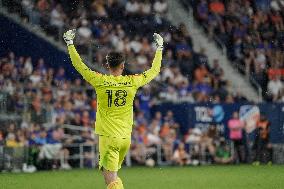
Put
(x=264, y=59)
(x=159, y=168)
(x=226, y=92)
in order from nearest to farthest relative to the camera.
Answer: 1. (x=159, y=168)
2. (x=226, y=92)
3. (x=264, y=59)

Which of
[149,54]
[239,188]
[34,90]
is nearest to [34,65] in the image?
[34,90]

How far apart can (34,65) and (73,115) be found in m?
3.66

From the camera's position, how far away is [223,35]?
1291 inches

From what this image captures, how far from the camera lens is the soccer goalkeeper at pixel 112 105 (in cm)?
1069

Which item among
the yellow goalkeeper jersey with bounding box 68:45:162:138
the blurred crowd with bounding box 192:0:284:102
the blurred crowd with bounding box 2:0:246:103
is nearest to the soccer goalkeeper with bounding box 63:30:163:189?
the yellow goalkeeper jersey with bounding box 68:45:162:138

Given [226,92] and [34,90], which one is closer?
[34,90]

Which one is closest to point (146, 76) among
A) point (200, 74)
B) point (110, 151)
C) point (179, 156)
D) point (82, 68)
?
point (82, 68)

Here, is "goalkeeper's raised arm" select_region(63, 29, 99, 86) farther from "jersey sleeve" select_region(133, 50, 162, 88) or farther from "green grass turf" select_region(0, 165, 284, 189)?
"green grass turf" select_region(0, 165, 284, 189)

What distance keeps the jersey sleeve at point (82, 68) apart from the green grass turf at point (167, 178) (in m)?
7.27

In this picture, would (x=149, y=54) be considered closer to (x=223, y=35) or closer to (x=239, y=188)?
(x=223, y=35)

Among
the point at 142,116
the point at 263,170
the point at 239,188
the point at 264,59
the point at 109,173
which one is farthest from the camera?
the point at 264,59

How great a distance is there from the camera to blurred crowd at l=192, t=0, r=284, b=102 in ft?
101

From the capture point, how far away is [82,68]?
10.7 meters

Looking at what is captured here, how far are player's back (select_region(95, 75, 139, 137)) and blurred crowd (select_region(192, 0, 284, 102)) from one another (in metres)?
19.2
